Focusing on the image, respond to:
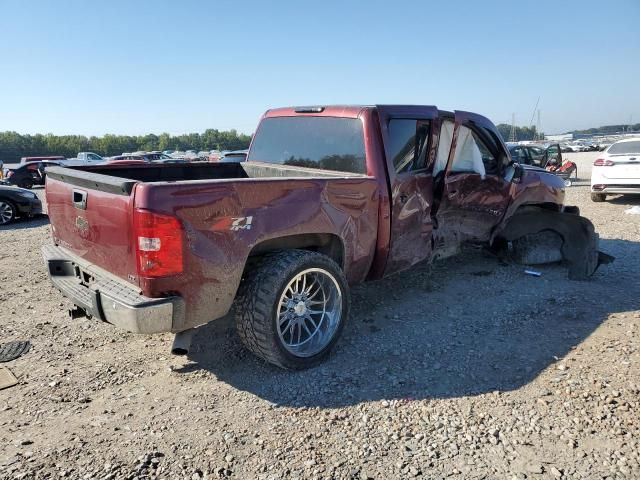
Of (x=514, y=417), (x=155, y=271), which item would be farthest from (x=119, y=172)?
(x=514, y=417)

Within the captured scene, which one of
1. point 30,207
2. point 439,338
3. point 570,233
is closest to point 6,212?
point 30,207

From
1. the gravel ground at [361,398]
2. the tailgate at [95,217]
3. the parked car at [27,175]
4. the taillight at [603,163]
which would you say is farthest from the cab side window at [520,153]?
the parked car at [27,175]

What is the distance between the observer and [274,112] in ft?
16.9

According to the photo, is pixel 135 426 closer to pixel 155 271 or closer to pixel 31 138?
pixel 155 271

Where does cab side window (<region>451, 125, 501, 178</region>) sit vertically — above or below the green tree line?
below

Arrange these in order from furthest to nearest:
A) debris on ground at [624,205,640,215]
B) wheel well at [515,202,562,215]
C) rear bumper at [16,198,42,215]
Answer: rear bumper at [16,198,42,215]
debris on ground at [624,205,640,215]
wheel well at [515,202,562,215]

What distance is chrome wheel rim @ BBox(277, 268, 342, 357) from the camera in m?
3.51

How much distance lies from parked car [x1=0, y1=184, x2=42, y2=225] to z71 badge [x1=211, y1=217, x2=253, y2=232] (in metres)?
10.1

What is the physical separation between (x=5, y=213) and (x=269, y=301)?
33.6 feet

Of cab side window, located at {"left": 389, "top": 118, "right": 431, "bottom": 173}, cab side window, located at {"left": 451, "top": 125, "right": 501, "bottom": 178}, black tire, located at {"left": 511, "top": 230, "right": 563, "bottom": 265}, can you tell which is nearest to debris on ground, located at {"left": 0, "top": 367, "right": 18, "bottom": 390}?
cab side window, located at {"left": 389, "top": 118, "right": 431, "bottom": 173}

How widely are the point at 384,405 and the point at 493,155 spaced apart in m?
3.54

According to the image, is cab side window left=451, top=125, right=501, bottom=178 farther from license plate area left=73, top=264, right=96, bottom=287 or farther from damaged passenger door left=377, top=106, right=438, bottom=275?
license plate area left=73, top=264, right=96, bottom=287

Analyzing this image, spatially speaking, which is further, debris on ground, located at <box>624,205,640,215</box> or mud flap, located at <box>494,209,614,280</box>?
debris on ground, located at <box>624,205,640,215</box>

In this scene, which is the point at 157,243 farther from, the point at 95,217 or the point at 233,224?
the point at 95,217
